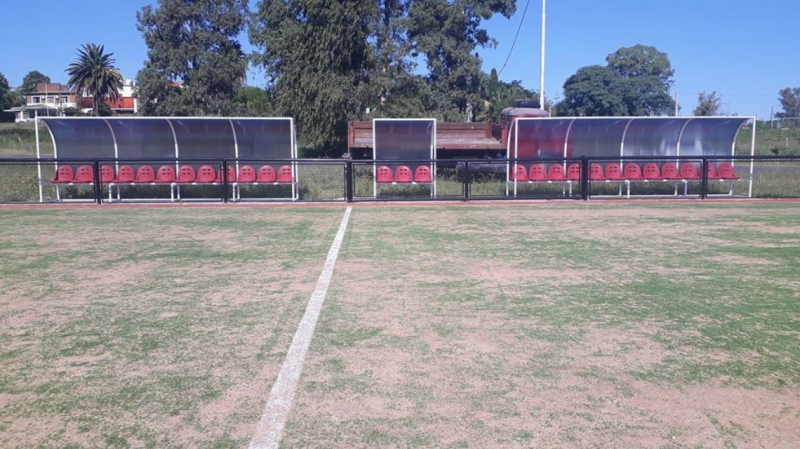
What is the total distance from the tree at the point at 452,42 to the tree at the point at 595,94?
42.0m

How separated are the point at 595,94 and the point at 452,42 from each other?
45.4 meters

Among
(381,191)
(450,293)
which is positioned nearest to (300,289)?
(450,293)

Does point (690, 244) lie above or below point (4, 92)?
below

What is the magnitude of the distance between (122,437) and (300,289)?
4367 mm

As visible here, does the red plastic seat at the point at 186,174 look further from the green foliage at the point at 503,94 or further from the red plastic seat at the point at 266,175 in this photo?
the green foliage at the point at 503,94

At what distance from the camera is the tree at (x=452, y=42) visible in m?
41.3

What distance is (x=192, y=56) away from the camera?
5069cm

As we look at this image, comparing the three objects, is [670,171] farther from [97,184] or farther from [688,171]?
[97,184]

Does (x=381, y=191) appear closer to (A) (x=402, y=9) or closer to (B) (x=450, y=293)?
(B) (x=450, y=293)

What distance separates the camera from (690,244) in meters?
12.2

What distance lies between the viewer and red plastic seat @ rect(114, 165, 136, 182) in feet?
67.8

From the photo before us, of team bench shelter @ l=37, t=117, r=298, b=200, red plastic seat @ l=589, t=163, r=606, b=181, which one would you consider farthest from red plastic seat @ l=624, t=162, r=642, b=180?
team bench shelter @ l=37, t=117, r=298, b=200

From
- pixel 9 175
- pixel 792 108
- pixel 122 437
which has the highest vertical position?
pixel 792 108

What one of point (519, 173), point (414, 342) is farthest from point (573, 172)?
point (414, 342)
